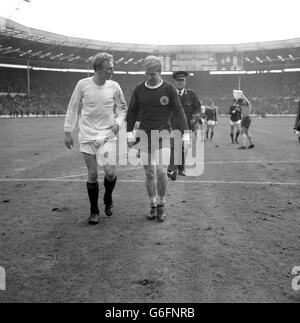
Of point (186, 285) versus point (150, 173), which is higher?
point (150, 173)

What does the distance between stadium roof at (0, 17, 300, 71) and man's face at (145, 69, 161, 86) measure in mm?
46991

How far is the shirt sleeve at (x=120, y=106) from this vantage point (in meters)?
5.59

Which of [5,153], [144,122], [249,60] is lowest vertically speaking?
[5,153]

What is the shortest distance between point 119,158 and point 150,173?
6534mm

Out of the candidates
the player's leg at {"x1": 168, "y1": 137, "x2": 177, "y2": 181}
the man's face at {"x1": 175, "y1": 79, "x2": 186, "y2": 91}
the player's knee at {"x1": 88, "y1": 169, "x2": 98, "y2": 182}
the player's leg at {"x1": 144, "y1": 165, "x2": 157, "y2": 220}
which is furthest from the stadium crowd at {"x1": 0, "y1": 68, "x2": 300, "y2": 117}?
the player's leg at {"x1": 144, "y1": 165, "x2": 157, "y2": 220}

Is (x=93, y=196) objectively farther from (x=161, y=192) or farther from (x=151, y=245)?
(x=151, y=245)

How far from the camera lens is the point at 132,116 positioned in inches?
225

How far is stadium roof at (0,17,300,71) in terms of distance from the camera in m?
52.4

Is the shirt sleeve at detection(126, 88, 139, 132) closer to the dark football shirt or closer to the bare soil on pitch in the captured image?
the dark football shirt

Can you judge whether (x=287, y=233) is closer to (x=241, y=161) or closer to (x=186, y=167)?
(x=186, y=167)

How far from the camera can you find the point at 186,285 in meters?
3.38

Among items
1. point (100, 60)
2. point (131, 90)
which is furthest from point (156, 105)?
point (131, 90)

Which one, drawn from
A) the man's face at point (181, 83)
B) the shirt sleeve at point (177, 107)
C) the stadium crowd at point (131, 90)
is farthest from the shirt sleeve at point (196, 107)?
the stadium crowd at point (131, 90)

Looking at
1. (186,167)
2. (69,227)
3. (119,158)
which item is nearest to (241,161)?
(186,167)
